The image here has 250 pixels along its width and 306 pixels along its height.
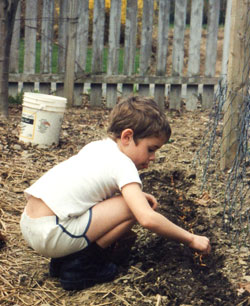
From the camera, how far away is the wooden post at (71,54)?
6.88 m

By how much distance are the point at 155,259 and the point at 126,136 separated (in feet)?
2.35

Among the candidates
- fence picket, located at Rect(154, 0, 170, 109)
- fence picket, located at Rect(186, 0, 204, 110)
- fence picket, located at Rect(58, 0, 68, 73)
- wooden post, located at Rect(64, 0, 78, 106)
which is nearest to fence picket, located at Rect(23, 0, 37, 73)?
fence picket, located at Rect(58, 0, 68, 73)

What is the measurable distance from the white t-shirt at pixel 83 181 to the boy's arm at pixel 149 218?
102 millimetres

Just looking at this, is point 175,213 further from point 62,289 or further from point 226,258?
point 62,289

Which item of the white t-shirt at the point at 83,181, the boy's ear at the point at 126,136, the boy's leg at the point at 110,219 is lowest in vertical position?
the boy's leg at the point at 110,219

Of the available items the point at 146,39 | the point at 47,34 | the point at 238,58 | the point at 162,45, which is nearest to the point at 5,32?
the point at 47,34

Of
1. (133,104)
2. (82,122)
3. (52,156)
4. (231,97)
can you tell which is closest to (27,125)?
(52,156)

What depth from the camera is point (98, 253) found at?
304 centimetres

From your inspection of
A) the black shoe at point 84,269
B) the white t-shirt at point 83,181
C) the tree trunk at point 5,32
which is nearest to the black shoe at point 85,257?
the black shoe at point 84,269

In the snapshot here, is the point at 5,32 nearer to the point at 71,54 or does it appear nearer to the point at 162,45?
the point at 71,54

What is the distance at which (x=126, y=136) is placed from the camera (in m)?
2.96

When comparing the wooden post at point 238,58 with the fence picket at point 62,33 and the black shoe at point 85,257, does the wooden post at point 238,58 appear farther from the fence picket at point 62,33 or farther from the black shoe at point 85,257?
the fence picket at point 62,33

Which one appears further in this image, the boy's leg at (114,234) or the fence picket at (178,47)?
the fence picket at (178,47)

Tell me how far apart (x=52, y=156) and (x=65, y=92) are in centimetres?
202
